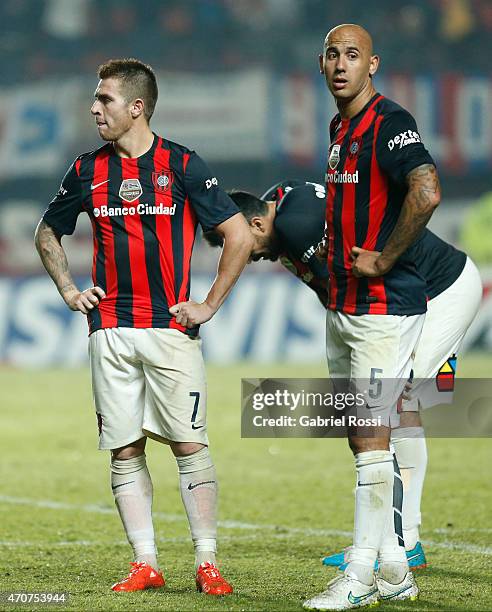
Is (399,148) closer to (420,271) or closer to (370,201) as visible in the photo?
(370,201)

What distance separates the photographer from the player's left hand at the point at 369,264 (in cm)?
444

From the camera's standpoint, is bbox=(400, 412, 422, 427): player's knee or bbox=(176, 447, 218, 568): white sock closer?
bbox=(176, 447, 218, 568): white sock

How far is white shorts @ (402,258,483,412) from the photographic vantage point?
18.4ft

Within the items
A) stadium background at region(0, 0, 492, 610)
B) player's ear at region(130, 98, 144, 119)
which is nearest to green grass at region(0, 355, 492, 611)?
stadium background at region(0, 0, 492, 610)

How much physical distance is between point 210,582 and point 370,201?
1548mm

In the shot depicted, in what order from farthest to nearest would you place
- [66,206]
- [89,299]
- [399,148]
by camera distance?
[66,206] → [89,299] → [399,148]

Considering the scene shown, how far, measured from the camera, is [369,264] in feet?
14.6

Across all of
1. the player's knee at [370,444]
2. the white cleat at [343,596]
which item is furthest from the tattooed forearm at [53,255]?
the white cleat at [343,596]

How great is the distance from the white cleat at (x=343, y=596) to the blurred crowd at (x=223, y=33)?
1984 cm

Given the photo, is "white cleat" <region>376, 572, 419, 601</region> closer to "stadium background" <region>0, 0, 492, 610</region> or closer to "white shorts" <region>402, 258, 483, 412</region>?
"stadium background" <region>0, 0, 492, 610</region>

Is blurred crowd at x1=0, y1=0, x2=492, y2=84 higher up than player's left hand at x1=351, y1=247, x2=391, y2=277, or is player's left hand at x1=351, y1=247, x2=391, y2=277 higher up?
blurred crowd at x1=0, y1=0, x2=492, y2=84

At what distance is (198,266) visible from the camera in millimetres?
20328

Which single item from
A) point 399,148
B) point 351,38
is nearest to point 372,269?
point 399,148

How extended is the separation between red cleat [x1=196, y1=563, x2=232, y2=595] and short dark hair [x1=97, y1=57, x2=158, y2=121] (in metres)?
1.78
